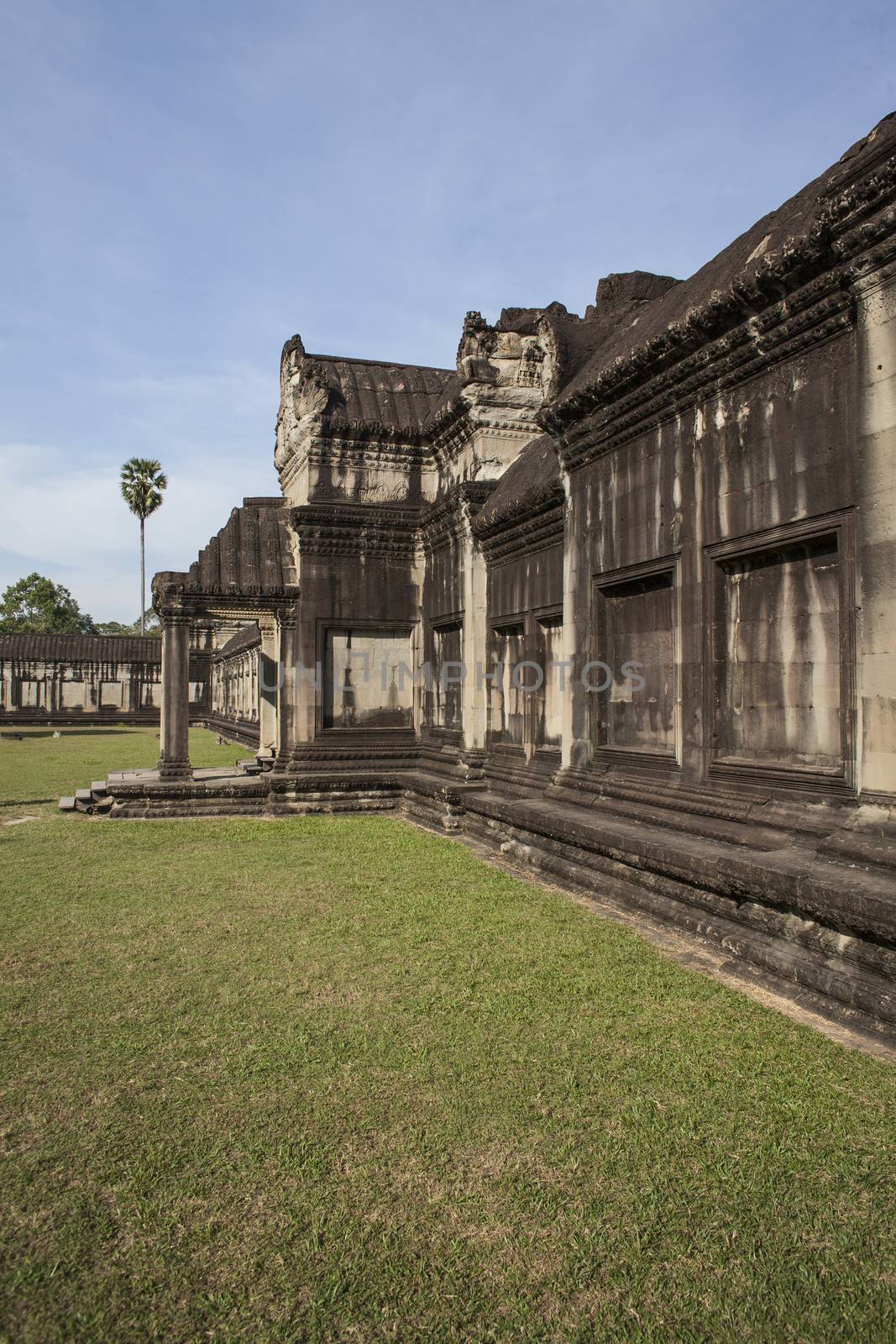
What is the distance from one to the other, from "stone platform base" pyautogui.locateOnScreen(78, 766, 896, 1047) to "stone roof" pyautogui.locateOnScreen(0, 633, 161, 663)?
32658 millimetres

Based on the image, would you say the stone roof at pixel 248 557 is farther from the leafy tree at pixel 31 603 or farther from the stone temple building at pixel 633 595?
the leafy tree at pixel 31 603

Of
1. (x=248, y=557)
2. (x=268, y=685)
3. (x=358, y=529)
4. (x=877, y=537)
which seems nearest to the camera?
(x=877, y=537)

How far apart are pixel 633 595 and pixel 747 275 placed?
9.55 ft

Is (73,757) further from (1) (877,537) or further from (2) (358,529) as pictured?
(1) (877,537)

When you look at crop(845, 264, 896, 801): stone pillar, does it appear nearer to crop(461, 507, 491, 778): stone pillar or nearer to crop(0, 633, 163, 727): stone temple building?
crop(461, 507, 491, 778): stone pillar

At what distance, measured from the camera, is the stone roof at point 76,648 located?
38188 mm

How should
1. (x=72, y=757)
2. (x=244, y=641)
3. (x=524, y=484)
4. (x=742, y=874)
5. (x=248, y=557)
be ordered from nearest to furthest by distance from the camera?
(x=742, y=874)
(x=524, y=484)
(x=248, y=557)
(x=72, y=757)
(x=244, y=641)

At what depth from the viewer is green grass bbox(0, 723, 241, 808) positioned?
1584 cm

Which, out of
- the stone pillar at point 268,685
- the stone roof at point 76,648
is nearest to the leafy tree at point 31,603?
the stone roof at point 76,648

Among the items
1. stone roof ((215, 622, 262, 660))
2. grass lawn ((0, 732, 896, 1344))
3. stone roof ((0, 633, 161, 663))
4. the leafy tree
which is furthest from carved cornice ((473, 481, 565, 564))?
the leafy tree

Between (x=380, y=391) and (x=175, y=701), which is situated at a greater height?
(x=380, y=391)

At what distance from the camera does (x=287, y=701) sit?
13547 mm

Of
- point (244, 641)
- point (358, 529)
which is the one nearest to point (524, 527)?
point (358, 529)

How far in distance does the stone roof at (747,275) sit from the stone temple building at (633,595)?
3 cm
